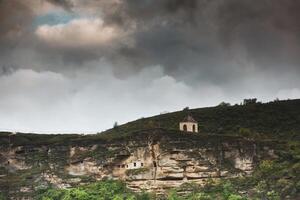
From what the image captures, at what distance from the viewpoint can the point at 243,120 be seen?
84312 millimetres

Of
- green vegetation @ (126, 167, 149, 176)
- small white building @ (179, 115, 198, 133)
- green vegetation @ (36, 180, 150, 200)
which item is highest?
small white building @ (179, 115, 198, 133)

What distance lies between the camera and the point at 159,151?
6425cm

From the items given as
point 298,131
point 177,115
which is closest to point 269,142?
point 298,131

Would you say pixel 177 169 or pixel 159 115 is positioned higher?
pixel 159 115

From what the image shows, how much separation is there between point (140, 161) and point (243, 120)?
23.4 metres

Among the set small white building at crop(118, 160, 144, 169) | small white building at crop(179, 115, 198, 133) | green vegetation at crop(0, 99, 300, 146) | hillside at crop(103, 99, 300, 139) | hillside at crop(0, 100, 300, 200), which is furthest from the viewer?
hillside at crop(103, 99, 300, 139)

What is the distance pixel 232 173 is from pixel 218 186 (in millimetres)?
2669

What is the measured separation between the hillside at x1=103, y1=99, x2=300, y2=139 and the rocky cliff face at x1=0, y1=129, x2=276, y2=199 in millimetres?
11940

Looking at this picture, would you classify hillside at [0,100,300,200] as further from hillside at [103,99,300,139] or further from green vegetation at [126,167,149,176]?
hillside at [103,99,300,139]

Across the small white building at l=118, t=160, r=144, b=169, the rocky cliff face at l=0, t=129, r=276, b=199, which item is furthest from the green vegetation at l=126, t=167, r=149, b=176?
the small white building at l=118, t=160, r=144, b=169

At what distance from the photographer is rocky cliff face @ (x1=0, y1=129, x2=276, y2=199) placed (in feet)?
207

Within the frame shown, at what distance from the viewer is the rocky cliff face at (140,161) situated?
63.0 metres

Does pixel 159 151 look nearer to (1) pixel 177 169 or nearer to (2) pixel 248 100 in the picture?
(1) pixel 177 169

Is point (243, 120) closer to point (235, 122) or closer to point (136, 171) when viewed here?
point (235, 122)
